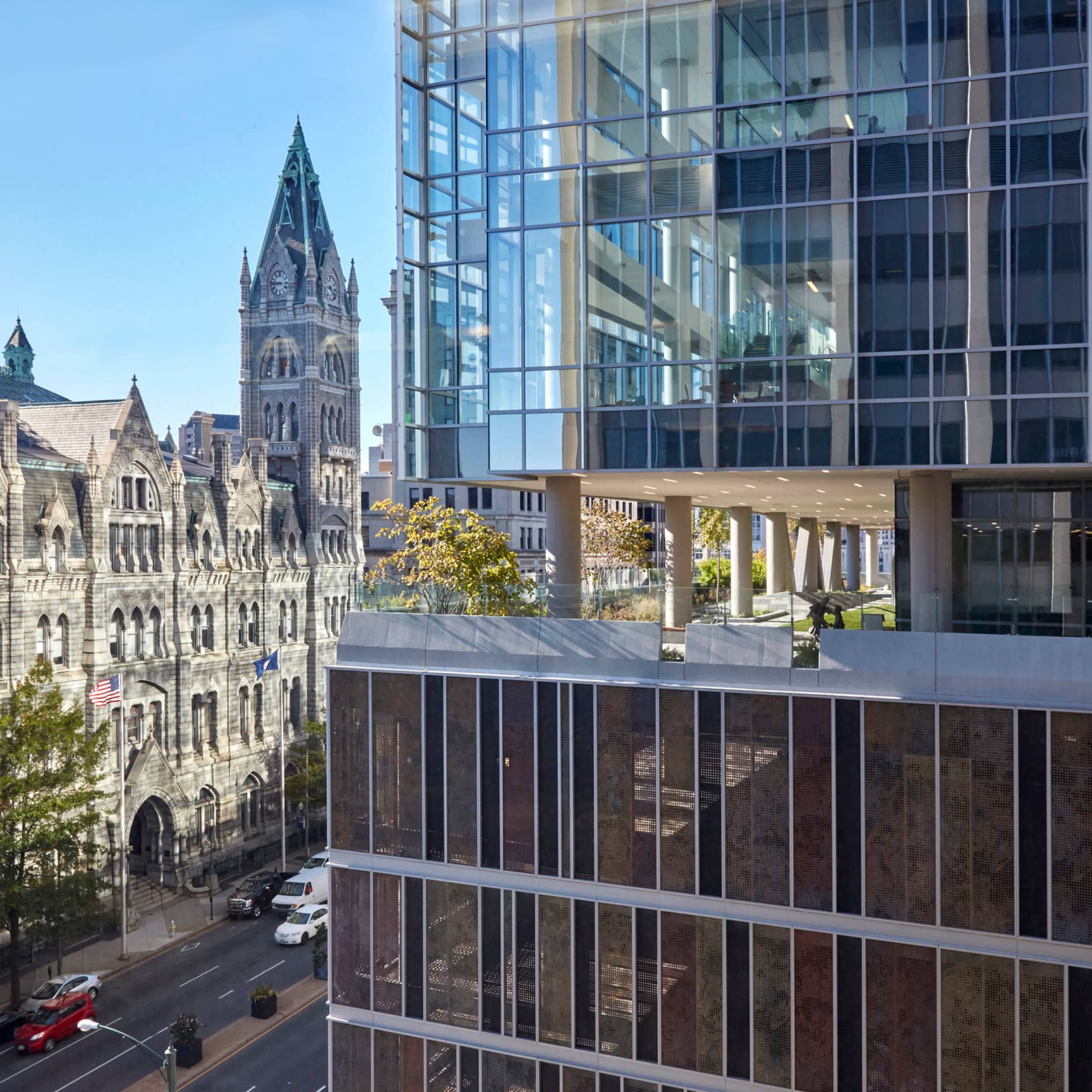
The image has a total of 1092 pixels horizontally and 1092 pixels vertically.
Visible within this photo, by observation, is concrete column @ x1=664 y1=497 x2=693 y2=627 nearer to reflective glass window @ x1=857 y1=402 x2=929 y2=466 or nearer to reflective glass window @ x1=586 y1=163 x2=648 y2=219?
reflective glass window @ x1=857 y1=402 x2=929 y2=466

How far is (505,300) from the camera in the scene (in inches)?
1038

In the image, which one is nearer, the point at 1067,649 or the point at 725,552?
the point at 1067,649

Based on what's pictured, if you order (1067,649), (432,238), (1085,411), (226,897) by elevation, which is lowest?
(226,897)

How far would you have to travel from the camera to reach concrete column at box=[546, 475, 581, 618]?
2838 centimetres

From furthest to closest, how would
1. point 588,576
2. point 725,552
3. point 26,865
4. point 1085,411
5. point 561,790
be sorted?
point 725,552 → point 588,576 → point 26,865 → point 561,790 → point 1085,411

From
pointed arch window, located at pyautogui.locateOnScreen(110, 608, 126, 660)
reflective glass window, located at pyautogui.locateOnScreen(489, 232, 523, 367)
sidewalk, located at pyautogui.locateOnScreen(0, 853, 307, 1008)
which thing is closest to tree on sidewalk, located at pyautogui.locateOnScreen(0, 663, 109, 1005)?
sidewalk, located at pyautogui.locateOnScreen(0, 853, 307, 1008)

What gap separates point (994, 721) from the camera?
2009cm

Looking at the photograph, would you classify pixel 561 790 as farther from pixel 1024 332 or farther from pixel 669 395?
pixel 1024 332

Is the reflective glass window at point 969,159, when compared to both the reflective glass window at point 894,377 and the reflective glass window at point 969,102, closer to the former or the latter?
the reflective glass window at point 969,102

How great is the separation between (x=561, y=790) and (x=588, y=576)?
27088 mm

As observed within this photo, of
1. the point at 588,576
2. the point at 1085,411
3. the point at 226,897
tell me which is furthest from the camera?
the point at 226,897

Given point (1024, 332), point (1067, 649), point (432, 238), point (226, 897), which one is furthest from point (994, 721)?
point (226, 897)

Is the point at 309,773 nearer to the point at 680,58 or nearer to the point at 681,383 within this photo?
the point at 681,383

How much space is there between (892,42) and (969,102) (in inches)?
81.2
